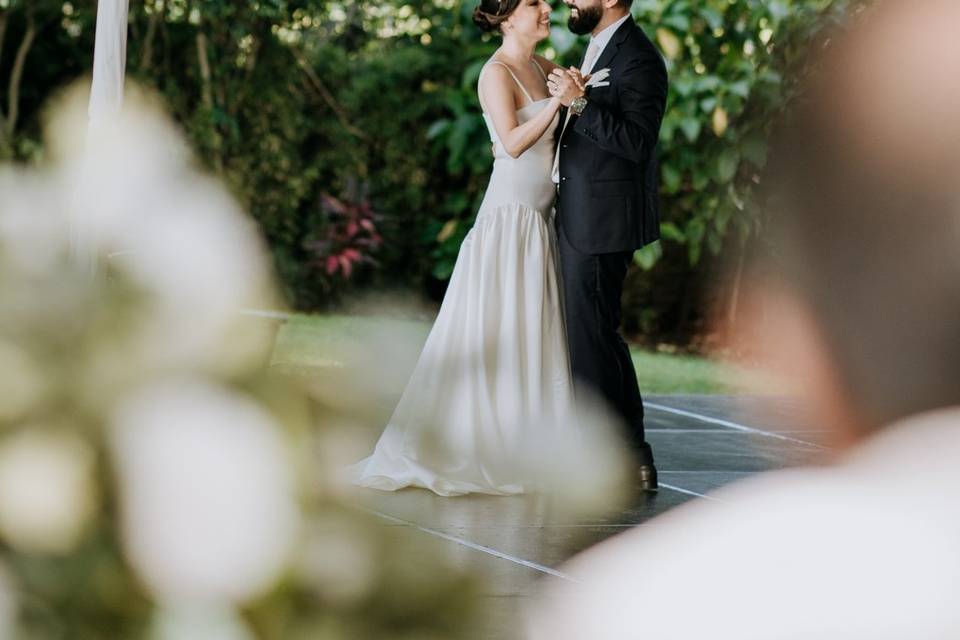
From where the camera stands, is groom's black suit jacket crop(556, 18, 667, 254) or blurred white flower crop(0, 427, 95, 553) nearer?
blurred white flower crop(0, 427, 95, 553)

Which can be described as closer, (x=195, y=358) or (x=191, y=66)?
(x=195, y=358)

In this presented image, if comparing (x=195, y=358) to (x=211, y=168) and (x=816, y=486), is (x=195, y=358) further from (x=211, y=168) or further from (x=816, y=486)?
(x=211, y=168)

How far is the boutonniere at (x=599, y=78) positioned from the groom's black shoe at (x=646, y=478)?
127cm

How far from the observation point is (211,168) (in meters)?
10.7

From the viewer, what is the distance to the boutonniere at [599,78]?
15.2 ft

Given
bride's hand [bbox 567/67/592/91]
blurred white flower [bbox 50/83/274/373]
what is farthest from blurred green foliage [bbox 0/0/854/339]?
blurred white flower [bbox 50/83/274/373]

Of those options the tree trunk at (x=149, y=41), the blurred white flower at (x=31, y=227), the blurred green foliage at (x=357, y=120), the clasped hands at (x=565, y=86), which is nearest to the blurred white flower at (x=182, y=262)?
the blurred white flower at (x=31, y=227)

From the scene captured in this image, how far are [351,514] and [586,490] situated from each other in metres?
3.81

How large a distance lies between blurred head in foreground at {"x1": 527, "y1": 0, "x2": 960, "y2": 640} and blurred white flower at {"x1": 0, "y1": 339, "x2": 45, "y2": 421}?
239cm

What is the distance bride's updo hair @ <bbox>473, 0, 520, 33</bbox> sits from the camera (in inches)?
192

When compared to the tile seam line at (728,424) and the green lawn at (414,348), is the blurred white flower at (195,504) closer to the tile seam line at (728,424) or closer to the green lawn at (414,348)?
the tile seam line at (728,424)

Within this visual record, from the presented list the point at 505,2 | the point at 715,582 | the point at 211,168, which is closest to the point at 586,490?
the point at 715,582

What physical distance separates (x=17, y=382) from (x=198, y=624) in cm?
20

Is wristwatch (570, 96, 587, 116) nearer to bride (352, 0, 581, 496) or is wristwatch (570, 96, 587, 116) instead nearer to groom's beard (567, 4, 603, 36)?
bride (352, 0, 581, 496)
